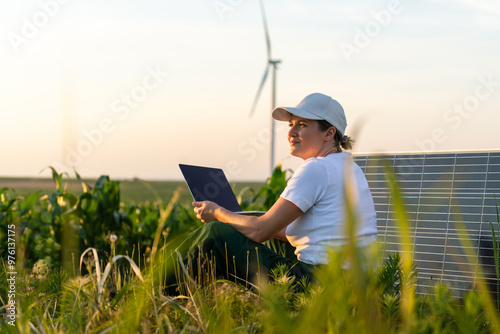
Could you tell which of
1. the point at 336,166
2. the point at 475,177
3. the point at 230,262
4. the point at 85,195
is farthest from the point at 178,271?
the point at 85,195

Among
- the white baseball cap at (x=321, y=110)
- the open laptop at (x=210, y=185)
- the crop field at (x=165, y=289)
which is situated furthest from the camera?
the open laptop at (x=210, y=185)

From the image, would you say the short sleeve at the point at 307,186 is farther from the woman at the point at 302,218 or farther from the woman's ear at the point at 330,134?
the woman's ear at the point at 330,134

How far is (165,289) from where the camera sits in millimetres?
3504

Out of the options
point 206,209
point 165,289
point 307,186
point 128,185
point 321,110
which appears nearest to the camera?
point 307,186

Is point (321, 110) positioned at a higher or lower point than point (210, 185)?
higher

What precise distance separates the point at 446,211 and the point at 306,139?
6.17 feet

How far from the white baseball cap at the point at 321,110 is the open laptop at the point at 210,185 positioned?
0.87 m

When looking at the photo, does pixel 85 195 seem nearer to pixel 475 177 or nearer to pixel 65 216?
pixel 65 216

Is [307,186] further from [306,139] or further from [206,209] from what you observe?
[206,209]

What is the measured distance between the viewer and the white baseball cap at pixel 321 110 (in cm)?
367

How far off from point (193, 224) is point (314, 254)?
4001mm

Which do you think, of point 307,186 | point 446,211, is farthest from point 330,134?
Answer: point 446,211

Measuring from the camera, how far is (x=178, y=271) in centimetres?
343

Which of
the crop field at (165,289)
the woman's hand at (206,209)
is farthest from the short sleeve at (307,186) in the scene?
the woman's hand at (206,209)
